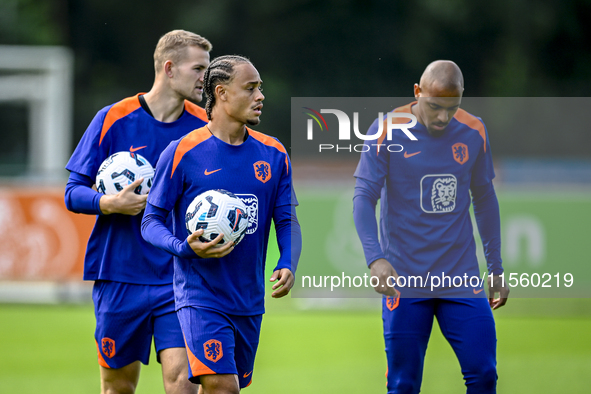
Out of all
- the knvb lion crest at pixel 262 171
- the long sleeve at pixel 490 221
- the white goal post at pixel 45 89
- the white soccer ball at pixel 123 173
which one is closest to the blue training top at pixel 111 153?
the white soccer ball at pixel 123 173

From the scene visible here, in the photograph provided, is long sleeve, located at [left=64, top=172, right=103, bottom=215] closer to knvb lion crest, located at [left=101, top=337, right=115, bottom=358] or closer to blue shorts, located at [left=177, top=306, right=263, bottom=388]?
knvb lion crest, located at [left=101, top=337, right=115, bottom=358]

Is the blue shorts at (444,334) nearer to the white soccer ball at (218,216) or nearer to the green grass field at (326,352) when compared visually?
the white soccer ball at (218,216)

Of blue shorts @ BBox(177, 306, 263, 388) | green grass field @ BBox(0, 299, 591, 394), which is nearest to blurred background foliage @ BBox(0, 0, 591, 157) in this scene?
green grass field @ BBox(0, 299, 591, 394)

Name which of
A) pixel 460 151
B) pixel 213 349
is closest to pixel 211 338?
pixel 213 349

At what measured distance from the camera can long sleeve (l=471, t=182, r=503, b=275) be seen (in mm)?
5188

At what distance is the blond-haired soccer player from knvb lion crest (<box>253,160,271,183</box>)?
0.83 metres

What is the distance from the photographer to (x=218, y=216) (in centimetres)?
433

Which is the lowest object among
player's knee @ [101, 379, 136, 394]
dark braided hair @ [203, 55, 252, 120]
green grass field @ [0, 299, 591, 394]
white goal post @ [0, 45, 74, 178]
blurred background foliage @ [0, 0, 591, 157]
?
green grass field @ [0, 299, 591, 394]

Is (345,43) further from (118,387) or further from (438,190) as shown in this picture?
(118,387)

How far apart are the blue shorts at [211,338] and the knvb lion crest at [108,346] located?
855 millimetres

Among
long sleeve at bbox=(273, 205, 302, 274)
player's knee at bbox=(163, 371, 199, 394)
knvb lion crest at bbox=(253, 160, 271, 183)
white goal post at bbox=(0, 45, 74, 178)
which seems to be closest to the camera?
long sleeve at bbox=(273, 205, 302, 274)

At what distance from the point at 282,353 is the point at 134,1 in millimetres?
26645

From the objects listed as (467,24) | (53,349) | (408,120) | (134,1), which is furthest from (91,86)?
(408,120)

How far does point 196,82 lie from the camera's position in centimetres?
532
